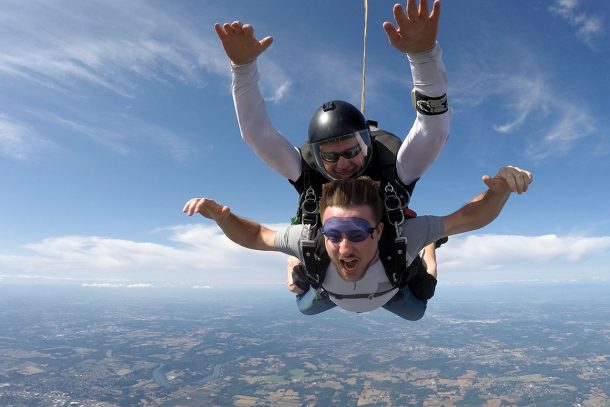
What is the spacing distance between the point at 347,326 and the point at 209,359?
73.1m

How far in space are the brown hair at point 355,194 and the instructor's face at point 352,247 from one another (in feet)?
0.15

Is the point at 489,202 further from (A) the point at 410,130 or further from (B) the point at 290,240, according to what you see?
(B) the point at 290,240

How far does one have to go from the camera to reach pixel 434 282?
14.2ft

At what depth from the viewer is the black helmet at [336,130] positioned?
122 inches

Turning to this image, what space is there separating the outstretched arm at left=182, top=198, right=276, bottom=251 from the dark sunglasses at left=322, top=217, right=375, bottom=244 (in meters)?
0.66

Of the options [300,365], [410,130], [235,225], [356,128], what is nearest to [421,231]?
[410,130]

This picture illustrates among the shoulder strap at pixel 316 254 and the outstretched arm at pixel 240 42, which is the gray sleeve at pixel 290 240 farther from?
the outstretched arm at pixel 240 42

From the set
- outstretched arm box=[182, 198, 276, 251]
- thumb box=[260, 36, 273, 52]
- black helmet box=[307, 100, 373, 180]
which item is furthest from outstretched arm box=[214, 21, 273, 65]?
outstretched arm box=[182, 198, 276, 251]

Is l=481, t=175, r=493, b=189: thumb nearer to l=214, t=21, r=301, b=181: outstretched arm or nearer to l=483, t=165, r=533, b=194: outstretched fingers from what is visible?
l=483, t=165, r=533, b=194: outstretched fingers

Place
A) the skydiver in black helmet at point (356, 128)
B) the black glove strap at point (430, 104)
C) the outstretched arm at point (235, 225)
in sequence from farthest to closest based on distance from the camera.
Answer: the outstretched arm at point (235, 225), the black glove strap at point (430, 104), the skydiver in black helmet at point (356, 128)

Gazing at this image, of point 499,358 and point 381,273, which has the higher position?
point 381,273

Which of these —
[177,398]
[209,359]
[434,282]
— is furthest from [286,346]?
[434,282]

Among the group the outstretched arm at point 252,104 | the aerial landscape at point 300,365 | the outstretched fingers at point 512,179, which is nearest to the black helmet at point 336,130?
the outstretched arm at point 252,104

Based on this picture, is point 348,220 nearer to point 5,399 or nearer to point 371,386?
point 371,386
